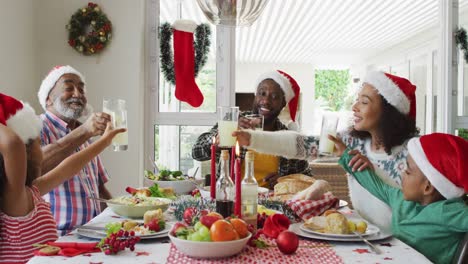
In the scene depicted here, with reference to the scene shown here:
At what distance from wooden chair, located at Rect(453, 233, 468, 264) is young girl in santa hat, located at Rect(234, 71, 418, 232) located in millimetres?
675

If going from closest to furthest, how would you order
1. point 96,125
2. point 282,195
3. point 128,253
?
point 128,253, point 282,195, point 96,125

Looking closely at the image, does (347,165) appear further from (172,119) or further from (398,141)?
(172,119)

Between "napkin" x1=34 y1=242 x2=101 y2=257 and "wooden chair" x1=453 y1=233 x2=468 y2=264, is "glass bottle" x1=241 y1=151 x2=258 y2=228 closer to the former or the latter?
"napkin" x1=34 y1=242 x2=101 y2=257

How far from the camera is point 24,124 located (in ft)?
6.58

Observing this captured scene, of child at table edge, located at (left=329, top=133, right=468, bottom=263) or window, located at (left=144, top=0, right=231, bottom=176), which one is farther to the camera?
window, located at (left=144, top=0, right=231, bottom=176)

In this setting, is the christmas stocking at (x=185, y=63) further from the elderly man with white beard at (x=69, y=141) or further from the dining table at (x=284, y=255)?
the dining table at (x=284, y=255)

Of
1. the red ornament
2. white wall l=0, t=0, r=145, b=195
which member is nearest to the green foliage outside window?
white wall l=0, t=0, r=145, b=195

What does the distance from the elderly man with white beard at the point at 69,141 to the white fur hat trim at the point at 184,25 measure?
4.00ft

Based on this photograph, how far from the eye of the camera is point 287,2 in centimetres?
636

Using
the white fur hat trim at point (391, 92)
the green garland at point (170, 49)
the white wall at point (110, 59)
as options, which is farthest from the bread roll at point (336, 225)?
the green garland at point (170, 49)

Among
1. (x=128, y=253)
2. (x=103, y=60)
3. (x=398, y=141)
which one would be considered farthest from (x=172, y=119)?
(x=128, y=253)

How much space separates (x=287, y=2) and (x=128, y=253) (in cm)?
551

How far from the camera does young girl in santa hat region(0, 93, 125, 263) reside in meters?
1.70

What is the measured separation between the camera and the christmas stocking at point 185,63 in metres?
4.01
